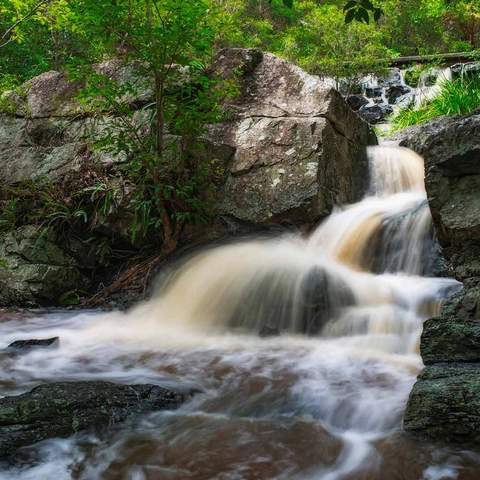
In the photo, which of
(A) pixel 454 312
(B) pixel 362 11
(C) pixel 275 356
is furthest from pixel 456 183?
(B) pixel 362 11

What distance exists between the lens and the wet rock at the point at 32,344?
3814mm

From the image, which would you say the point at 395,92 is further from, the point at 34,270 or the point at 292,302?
the point at 34,270

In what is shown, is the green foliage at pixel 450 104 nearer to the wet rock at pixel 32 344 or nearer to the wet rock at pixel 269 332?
the wet rock at pixel 269 332

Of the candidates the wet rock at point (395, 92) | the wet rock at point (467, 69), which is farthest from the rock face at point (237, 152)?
the wet rock at point (467, 69)

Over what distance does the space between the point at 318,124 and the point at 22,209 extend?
146 inches

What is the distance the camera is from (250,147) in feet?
19.8

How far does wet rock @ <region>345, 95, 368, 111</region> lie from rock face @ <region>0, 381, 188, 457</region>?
1039cm

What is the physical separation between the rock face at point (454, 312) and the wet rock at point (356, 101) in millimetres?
7932

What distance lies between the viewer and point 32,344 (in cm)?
387

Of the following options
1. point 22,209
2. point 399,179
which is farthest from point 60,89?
point 399,179

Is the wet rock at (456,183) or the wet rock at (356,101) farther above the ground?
the wet rock at (356,101)

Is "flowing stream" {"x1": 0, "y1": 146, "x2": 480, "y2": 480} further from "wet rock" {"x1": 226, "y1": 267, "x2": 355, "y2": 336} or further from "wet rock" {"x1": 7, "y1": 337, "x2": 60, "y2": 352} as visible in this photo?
"wet rock" {"x1": 7, "y1": 337, "x2": 60, "y2": 352}

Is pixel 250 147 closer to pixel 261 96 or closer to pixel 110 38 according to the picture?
pixel 261 96

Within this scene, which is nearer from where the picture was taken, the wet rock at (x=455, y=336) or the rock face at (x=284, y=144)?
the wet rock at (x=455, y=336)
